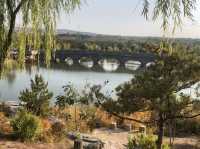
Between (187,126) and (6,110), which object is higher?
(6,110)

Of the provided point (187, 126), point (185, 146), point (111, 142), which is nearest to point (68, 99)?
point (187, 126)

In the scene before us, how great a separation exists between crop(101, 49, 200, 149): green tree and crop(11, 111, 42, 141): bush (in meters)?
2.17

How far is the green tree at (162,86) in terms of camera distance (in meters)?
13.8

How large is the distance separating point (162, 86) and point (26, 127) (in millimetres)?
4022

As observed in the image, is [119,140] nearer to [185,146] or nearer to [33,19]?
[185,146]

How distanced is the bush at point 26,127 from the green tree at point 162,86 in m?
2.17

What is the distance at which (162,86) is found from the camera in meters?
13.8

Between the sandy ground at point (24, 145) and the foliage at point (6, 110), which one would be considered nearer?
the sandy ground at point (24, 145)

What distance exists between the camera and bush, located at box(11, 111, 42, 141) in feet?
43.5

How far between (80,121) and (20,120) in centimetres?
612

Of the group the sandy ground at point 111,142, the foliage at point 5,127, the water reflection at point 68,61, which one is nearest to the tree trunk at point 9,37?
the sandy ground at point 111,142

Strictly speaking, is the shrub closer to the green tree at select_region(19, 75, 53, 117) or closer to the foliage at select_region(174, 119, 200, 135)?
the green tree at select_region(19, 75, 53, 117)

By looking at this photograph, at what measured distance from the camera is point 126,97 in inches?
543

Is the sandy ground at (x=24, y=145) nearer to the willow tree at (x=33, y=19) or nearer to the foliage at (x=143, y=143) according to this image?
the foliage at (x=143, y=143)
